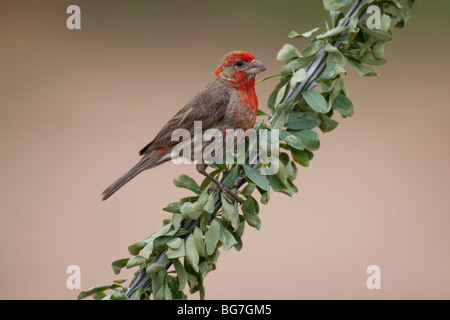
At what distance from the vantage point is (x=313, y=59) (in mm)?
860

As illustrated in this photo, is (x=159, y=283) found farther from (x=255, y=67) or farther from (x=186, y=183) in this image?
(x=255, y=67)

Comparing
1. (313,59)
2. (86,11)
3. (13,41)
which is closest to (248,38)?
(86,11)

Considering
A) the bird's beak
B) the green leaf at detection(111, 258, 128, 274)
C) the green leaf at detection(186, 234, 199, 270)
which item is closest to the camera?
the green leaf at detection(186, 234, 199, 270)

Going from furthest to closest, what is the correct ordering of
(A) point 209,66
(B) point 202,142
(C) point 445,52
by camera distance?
1. (C) point 445,52
2. (A) point 209,66
3. (B) point 202,142

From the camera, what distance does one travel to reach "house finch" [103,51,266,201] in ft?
3.59

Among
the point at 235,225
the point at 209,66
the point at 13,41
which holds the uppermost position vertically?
the point at 13,41

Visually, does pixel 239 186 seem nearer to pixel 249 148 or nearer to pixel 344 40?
pixel 249 148

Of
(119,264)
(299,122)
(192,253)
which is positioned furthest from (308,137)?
(119,264)

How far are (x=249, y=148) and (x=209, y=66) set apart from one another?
230 cm

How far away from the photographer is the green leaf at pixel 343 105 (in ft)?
2.75

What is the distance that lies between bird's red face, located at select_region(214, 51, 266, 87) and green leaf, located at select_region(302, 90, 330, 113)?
27cm

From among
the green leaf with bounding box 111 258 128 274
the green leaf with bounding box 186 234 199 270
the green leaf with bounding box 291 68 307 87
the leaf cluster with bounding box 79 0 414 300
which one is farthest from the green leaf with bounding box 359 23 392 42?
the green leaf with bounding box 111 258 128 274

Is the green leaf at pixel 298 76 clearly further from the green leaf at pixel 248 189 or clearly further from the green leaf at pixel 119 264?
the green leaf at pixel 119 264

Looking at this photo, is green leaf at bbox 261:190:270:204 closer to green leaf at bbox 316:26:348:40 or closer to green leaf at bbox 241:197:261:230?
green leaf at bbox 241:197:261:230
